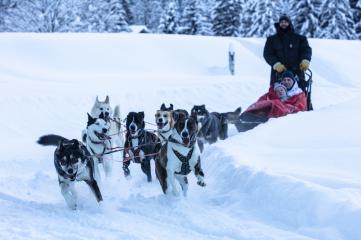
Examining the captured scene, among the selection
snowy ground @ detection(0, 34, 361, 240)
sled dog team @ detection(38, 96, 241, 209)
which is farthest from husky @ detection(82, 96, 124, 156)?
snowy ground @ detection(0, 34, 361, 240)

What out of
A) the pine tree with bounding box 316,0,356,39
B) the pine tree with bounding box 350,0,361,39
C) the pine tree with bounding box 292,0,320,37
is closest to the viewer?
the pine tree with bounding box 316,0,356,39

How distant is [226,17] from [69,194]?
31.7 meters

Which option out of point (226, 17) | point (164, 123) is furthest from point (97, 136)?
point (226, 17)

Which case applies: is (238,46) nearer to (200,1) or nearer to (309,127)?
(309,127)

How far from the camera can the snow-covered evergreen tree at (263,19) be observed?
32.3 meters

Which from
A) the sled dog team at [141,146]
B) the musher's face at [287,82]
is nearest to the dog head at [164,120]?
the sled dog team at [141,146]

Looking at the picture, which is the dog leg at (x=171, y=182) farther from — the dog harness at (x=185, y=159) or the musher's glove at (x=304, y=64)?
the musher's glove at (x=304, y=64)

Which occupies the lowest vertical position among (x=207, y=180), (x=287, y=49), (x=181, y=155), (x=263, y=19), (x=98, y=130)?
(x=207, y=180)

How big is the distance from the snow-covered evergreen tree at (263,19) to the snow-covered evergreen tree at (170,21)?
275 inches

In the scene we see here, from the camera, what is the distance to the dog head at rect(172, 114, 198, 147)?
17.8 feet

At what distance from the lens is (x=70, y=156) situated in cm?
533

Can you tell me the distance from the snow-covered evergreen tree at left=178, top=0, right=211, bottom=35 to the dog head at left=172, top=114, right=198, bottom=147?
31.5 metres

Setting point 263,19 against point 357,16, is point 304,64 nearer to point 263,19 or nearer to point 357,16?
point 263,19

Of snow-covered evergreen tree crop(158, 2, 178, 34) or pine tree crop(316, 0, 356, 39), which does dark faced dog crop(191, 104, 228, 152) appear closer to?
pine tree crop(316, 0, 356, 39)
